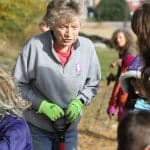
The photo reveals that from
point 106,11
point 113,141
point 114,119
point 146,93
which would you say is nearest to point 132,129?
point 146,93

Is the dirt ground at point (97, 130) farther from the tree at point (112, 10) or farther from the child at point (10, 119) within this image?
the tree at point (112, 10)

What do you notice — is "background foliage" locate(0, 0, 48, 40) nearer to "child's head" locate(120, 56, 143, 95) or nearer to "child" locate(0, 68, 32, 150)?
"child's head" locate(120, 56, 143, 95)

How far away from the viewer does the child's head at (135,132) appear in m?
2.22

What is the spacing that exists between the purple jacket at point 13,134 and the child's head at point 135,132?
0.55 metres

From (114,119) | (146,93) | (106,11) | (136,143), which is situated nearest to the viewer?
(136,143)

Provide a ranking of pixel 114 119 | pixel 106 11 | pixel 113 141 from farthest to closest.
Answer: pixel 106 11 < pixel 114 119 < pixel 113 141

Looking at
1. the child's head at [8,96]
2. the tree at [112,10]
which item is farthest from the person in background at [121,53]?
the tree at [112,10]

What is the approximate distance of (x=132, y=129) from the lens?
224 cm

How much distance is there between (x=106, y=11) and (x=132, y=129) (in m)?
51.9

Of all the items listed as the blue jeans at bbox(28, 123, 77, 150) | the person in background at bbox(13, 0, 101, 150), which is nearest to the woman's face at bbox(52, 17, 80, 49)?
the person in background at bbox(13, 0, 101, 150)

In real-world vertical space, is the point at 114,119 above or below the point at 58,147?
below

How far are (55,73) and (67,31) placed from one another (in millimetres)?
298

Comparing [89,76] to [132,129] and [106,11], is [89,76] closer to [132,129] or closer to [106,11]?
[132,129]

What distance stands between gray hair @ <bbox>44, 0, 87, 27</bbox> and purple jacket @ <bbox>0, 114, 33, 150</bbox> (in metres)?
1.26
